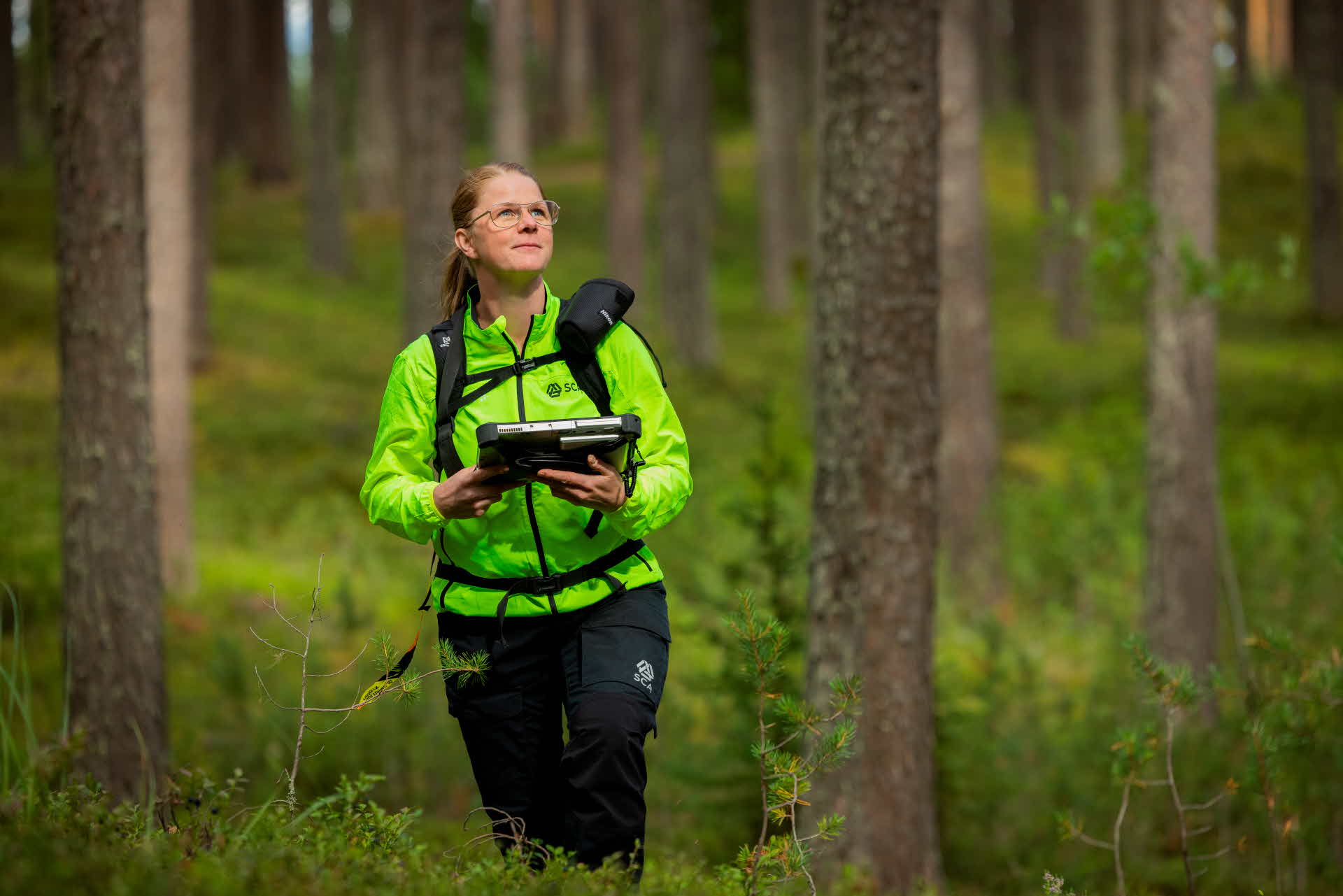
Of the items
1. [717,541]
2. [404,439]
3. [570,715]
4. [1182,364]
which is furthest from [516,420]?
[717,541]

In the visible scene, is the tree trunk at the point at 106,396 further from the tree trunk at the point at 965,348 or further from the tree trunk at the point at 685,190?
the tree trunk at the point at 685,190

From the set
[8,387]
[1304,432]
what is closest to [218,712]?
[8,387]

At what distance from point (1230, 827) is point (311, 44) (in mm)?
26465

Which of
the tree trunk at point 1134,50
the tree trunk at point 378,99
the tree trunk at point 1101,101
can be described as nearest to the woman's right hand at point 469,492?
the tree trunk at point 378,99

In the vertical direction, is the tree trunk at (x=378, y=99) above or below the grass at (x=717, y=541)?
above

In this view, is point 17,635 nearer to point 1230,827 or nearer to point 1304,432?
point 1230,827

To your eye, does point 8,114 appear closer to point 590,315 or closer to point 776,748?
point 590,315

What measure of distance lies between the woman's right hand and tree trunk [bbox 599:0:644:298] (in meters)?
21.4

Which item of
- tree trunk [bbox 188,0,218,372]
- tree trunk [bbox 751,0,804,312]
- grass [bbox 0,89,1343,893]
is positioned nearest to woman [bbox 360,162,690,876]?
grass [bbox 0,89,1343,893]

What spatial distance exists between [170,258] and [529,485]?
8.57 m

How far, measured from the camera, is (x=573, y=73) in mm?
43812

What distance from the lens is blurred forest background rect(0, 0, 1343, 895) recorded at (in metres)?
6.15

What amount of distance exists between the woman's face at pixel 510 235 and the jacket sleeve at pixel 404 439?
0.30m

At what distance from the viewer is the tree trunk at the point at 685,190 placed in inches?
962
